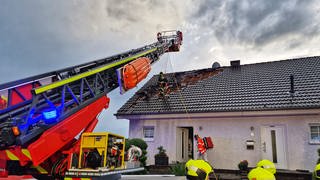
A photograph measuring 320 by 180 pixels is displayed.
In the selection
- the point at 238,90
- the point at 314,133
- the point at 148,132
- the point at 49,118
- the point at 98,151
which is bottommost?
the point at 98,151

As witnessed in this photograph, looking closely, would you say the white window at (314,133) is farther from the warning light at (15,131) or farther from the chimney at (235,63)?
the warning light at (15,131)

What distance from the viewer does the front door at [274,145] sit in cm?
1380

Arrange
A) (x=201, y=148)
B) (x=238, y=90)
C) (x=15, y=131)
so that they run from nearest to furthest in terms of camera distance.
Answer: (x=15, y=131), (x=201, y=148), (x=238, y=90)

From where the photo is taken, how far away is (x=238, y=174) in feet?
44.8

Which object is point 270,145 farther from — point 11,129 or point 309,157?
point 11,129

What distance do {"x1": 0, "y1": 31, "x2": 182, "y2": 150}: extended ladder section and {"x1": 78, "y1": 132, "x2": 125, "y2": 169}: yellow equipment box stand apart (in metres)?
0.59

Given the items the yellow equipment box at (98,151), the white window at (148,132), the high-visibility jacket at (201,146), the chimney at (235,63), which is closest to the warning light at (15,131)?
the yellow equipment box at (98,151)

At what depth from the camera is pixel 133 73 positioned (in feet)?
33.1

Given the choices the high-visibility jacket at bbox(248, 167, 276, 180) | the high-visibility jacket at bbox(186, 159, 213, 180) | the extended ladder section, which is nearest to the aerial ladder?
the extended ladder section

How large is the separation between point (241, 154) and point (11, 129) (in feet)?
37.3

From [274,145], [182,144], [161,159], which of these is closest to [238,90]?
[274,145]

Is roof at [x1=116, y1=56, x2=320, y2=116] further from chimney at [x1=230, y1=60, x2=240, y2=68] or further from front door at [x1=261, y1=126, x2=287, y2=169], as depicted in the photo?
front door at [x1=261, y1=126, x2=287, y2=169]

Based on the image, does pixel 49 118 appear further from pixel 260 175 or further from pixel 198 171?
pixel 260 175

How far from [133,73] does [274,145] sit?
8448 mm
